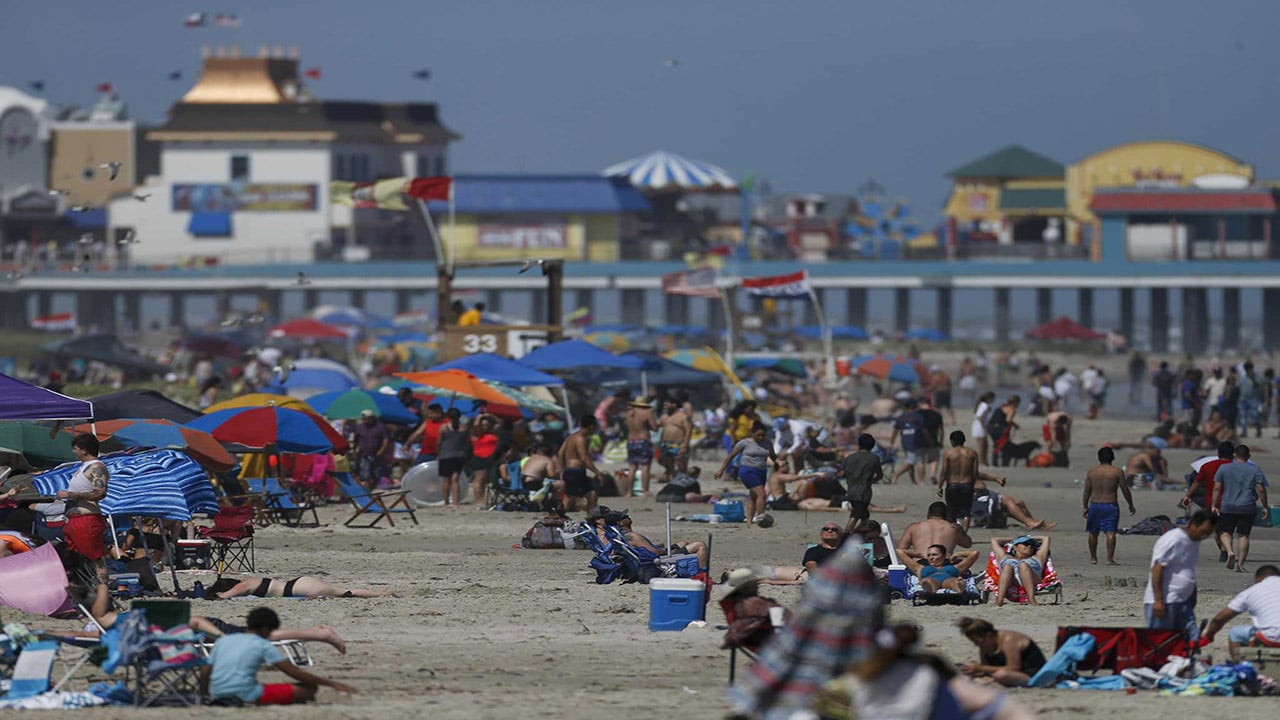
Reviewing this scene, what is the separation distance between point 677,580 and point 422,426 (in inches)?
393

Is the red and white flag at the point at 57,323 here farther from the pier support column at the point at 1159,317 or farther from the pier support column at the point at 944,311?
the pier support column at the point at 1159,317

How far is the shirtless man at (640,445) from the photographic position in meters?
21.5

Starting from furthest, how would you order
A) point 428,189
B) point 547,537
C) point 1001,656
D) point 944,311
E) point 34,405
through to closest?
1. point 944,311
2. point 428,189
3. point 547,537
4. point 34,405
5. point 1001,656

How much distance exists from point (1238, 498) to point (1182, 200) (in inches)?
2254

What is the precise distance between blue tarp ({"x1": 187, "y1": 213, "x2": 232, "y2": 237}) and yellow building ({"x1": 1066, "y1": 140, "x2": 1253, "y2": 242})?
32.1 metres

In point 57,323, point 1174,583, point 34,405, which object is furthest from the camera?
point 57,323

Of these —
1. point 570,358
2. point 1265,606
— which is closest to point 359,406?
point 570,358

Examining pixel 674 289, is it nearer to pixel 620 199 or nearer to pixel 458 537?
pixel 458 537

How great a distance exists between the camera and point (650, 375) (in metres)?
29.5

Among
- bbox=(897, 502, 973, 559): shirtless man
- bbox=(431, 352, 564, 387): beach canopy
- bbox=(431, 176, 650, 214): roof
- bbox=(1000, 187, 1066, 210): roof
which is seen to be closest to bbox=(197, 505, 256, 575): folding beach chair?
bbox=(897, 502, 973, 559): shirtless man

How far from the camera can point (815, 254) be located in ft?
242

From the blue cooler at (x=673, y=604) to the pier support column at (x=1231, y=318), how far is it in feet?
208

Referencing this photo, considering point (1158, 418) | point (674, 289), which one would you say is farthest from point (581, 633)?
point (1158, 418)

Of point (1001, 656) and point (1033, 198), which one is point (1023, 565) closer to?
point (1001, 656)
